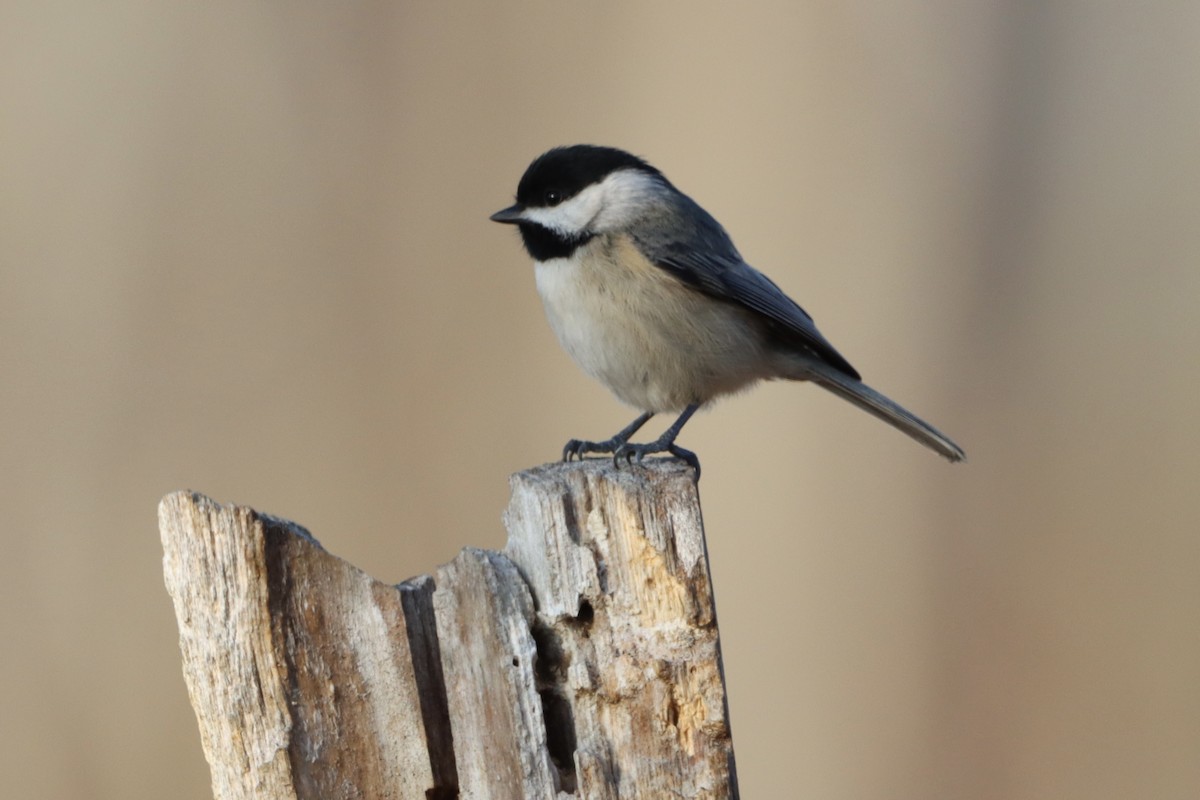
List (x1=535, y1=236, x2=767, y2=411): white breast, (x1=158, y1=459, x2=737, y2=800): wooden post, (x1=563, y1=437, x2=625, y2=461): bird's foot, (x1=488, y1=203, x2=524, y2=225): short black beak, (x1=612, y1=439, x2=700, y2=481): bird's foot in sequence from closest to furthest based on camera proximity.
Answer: (x1=158, y1=459, x2=737, y2=800): wooden post
(x1=612, y1=439, x2=700, y2=481): bird's foot
(x1=563, y1=437, x2=625, y2=461): bird's foot
(x1=535, y1=236, x2=767, y2=411): white breast
(x1=488, y1=203, x2=524, y2=225): short black beak

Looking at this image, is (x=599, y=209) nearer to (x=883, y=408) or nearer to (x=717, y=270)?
(x=717, y=270)

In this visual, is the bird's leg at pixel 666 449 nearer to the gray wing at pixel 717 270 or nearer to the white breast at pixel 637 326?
the white breast at pixel 637 326

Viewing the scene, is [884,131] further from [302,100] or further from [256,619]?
[256,619]

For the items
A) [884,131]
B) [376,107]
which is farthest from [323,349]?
[884,131]

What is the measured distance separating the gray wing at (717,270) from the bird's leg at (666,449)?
38cm

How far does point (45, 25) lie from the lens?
4.73 m

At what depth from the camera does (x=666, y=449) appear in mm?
3033

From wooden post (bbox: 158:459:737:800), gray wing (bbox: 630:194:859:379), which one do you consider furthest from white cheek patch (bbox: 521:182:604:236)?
wooden post (bbox: 158:459:737:800)

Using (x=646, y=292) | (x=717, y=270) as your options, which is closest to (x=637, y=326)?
(x=646, y=292)

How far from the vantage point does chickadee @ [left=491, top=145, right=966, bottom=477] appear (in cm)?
331

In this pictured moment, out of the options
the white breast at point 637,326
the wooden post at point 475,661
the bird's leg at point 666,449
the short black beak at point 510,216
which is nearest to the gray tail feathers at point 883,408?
the white breast at point 637,326

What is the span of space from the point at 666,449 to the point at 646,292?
0.54m

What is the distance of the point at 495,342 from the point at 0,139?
2243mm

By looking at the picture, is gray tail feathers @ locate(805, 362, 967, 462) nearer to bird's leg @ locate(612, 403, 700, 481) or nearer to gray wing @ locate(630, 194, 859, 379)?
gray wing @ locate(630, 194, 859, 379)
